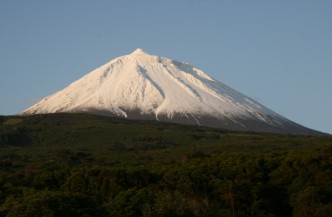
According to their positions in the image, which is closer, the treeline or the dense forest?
the treeline

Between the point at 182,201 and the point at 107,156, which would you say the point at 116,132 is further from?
the point at 182,201

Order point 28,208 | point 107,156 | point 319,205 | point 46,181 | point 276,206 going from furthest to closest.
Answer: point 107,156 → point 46,181 → point 276,206 → point 319,205 → point 28,208

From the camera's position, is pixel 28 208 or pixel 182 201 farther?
pixel 182 201

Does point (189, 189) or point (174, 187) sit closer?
point (189, 189)

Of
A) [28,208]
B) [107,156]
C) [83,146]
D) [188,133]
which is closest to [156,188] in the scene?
[28,208]

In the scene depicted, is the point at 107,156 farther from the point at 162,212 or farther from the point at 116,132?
the point at 162,212

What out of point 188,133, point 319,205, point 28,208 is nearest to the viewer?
point 28,208

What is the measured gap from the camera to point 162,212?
4962 cm

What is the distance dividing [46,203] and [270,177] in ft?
84.4

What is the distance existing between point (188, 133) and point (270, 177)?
8244 centimetres

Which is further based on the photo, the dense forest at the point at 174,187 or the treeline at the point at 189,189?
the dense forest at the point at 174,187

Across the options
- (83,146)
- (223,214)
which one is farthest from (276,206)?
(83,146)

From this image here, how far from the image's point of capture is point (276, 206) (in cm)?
6250

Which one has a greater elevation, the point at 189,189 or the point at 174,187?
the point at 189,189
